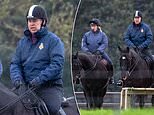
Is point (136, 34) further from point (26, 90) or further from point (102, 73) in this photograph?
point (26, 90)

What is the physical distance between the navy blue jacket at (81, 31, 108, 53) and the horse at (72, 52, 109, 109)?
39mm

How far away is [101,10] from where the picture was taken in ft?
5.88

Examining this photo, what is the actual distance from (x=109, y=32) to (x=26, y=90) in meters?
1.02

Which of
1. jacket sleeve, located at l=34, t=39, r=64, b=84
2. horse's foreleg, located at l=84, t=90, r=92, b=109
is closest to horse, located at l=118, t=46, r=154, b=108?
horse's foreleg, located at l=84, t=90, r=92, b=109

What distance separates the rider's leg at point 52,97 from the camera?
8.93 ft

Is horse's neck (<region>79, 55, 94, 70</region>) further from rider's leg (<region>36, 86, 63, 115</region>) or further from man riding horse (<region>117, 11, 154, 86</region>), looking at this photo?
rider's leg (<region>36, 86, 63, 115</region>)

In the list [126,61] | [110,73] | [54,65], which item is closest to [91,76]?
[110,73]

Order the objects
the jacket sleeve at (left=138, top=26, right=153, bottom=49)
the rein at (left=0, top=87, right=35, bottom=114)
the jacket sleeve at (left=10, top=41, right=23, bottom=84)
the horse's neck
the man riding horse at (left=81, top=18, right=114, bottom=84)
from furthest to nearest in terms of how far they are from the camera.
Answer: the jacket sleeve at (left=10, top=41, right=23, bottom=84) < the rein at (left=0, top=87, right=35, bottom=114) < the horse's neck < the man riding horse at (left=81, top=18, right=114, bottom=84) < the jacket sleeve at (left=138, top=26, right=153, bottom=49)

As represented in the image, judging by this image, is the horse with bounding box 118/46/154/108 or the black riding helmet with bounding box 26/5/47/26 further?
the black riding helmet with bounding box 26/5/47/26

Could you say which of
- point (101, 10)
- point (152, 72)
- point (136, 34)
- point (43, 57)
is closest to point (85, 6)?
point (101, 10)

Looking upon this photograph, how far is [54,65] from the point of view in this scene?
2605 millimetres

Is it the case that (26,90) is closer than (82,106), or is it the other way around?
(82,106)

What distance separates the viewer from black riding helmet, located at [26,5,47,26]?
263cm

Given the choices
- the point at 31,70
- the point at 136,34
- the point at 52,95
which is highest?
the point at 136,34
